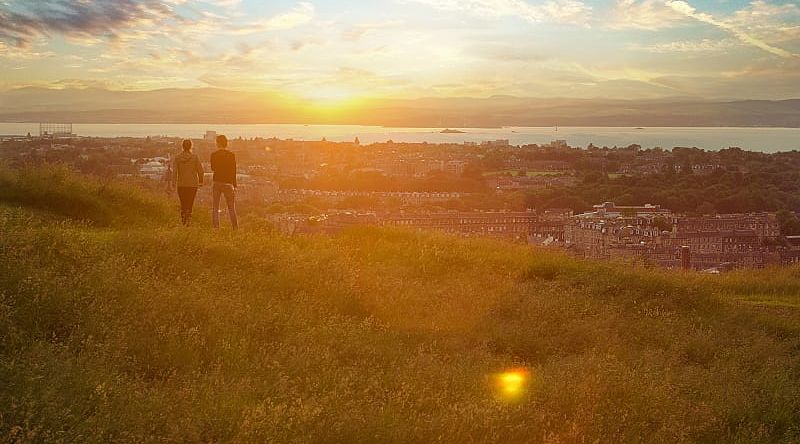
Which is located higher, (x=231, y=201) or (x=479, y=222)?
(x=231, y=201)

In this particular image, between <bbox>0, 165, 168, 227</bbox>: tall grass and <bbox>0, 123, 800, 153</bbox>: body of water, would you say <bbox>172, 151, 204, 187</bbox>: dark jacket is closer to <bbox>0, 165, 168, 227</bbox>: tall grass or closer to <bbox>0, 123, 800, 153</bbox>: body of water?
<bbox>0, 165, 168, 227</bbox>: tall grass

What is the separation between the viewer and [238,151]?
86.5ft

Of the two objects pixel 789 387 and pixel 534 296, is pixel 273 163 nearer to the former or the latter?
pixel 534 296

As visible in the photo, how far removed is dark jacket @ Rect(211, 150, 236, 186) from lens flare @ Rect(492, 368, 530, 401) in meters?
7.53

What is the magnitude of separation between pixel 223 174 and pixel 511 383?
7915 mm

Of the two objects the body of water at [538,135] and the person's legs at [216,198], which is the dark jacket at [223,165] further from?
the body of water at [538,135]

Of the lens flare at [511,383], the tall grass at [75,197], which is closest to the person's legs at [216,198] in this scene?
the tall grass at [75,197]

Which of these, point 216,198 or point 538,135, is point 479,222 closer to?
point 216,198

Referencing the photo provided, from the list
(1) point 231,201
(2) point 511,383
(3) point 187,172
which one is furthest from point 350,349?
(3) point 187,172

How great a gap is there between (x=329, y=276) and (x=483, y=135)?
1407 inches

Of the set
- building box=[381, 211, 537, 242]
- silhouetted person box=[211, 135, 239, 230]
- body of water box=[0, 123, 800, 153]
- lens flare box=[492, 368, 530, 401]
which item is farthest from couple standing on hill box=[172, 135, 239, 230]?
body of water box=[0, 123, 800, 153]

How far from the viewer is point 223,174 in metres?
12.6

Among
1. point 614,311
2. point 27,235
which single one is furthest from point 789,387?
point 27,235

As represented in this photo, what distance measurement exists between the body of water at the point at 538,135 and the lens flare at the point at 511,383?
23640 mm
